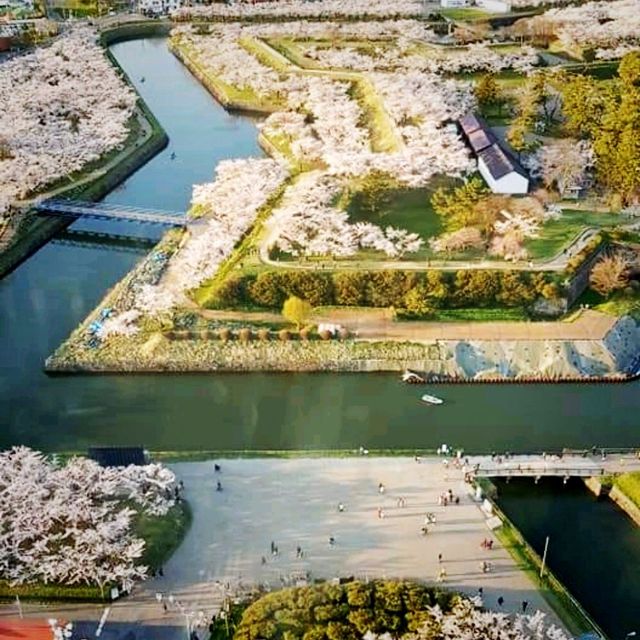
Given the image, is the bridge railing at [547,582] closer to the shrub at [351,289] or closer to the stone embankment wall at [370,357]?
the stone embankment wall at [370,357]

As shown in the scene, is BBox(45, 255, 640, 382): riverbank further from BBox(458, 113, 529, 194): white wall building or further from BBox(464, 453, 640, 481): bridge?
BBox(458, 113, 529, 194): white wall building

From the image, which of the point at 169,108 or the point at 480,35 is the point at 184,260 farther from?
the point at 480,35

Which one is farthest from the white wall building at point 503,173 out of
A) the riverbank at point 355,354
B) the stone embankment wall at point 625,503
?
the stone embankment wall at point 625,503

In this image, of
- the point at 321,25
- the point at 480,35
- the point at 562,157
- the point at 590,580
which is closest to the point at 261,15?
the point at 321,25

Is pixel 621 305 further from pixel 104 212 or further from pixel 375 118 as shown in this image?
pixel 104 212

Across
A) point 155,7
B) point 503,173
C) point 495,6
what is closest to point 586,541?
point 503,173
